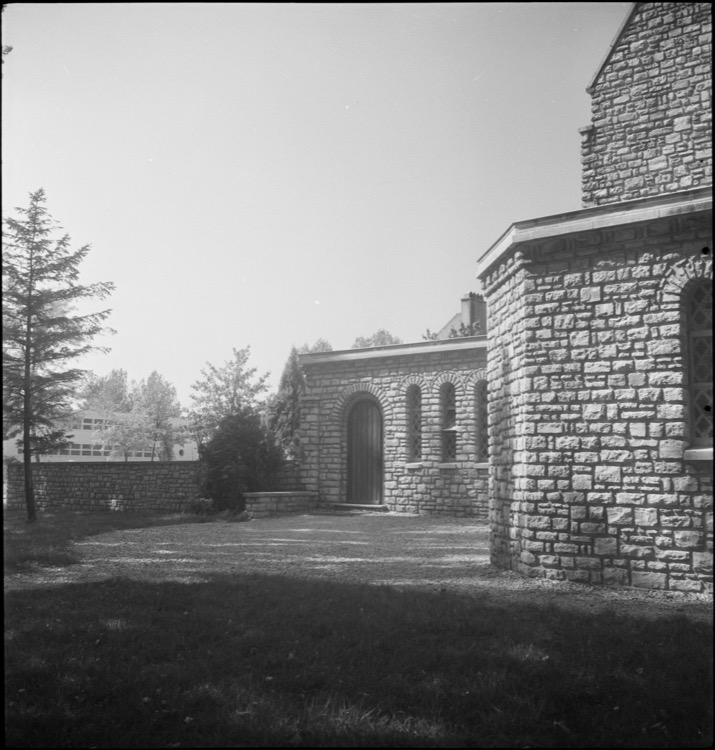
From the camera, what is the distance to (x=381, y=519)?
53.4ft

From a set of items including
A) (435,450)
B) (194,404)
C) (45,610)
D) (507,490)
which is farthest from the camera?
(194,404)

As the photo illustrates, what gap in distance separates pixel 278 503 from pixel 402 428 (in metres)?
3.73

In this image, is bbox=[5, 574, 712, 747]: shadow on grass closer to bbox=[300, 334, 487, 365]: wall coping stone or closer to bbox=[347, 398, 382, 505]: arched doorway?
bbox=[300, 334, 487, 365]: wall coping stone

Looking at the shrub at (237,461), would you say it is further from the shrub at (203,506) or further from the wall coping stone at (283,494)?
the wall coping stone at (283,494)

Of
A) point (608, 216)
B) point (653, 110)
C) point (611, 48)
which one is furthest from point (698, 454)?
point (611, 48)

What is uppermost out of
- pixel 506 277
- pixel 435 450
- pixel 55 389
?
pixel 506 277

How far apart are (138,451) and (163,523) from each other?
94.1ft

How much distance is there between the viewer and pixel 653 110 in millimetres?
12055

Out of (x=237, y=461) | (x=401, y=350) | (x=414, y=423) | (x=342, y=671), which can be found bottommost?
(x=342, y=671)

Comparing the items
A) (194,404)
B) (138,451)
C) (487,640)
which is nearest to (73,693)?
(487,640)

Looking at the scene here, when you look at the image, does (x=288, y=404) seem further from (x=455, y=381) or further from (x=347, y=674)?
(x=347, y=674)

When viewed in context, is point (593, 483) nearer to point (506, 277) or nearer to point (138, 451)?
point (506, 277)

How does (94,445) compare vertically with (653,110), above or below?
below

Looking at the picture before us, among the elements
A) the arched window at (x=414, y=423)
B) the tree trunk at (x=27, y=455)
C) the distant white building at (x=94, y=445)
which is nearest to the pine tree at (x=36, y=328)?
the tree trunk at (x=27, y=455)
